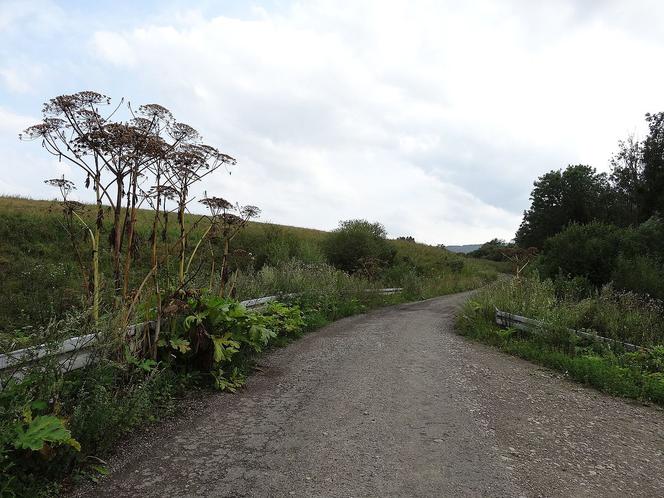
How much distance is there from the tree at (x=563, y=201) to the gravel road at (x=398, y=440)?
5639cm

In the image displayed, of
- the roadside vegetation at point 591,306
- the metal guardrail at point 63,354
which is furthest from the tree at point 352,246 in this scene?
the metal guardrail at point 63,354

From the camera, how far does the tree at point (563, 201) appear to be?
57.8 m

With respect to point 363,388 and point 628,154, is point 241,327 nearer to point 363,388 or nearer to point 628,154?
point 363,388

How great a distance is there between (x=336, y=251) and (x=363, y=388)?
76.4 feet

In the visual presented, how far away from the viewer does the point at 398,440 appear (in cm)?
434

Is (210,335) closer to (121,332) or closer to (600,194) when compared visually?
(121,332)

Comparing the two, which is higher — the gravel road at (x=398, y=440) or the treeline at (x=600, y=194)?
the treeline at (x=600, y=194)

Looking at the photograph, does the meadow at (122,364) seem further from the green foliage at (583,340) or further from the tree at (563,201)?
the tree at (563,201)

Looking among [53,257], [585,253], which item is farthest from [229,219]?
[53,257]

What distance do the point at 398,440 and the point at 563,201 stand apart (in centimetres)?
6586

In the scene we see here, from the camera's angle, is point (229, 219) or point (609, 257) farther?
point (609, 257)

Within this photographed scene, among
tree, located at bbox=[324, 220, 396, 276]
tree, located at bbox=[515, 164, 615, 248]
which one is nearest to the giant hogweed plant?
tree, located at bbox=[324, 220, 396, 276]

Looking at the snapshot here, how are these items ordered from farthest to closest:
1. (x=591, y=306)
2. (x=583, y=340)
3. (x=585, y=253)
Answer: (x=585, y=253), (x=591, y=306), (x=583, y=340)

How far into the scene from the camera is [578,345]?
27.8 ft
